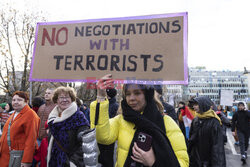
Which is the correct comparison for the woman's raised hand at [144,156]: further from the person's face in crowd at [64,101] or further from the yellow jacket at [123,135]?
the person's face in crowd at [64,101]

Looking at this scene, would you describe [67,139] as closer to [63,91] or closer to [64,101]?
[64,101]

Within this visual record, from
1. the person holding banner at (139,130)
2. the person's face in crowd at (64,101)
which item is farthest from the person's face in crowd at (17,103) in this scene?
the person holding banner at (139,130)

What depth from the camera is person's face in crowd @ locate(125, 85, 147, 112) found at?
1733 millimetres

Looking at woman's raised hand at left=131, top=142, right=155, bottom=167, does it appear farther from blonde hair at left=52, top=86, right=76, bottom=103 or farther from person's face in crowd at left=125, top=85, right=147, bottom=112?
blonde hair at left=52, top=86, right=76, bottom=103

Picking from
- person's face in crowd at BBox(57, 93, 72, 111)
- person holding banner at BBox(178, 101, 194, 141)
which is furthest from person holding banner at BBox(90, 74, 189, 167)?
person holding banner at BBox(178, 101, 194, 141)

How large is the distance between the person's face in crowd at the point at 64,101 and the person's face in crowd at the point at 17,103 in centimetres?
101

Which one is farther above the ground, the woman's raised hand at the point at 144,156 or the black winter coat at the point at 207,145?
the woman's raised hand at the point at 144,156

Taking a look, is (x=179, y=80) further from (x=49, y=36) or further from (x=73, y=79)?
(x=49, y=36)

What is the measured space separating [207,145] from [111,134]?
2.62 metres

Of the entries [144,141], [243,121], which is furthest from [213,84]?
[144,141]

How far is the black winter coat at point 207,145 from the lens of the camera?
3.44 meters

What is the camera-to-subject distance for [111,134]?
1741 millimetres

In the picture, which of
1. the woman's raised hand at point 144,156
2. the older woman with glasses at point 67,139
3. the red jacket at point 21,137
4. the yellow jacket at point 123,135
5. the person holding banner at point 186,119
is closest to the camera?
the woman's raised hand at point 144,156

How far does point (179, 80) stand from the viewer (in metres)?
1.85
